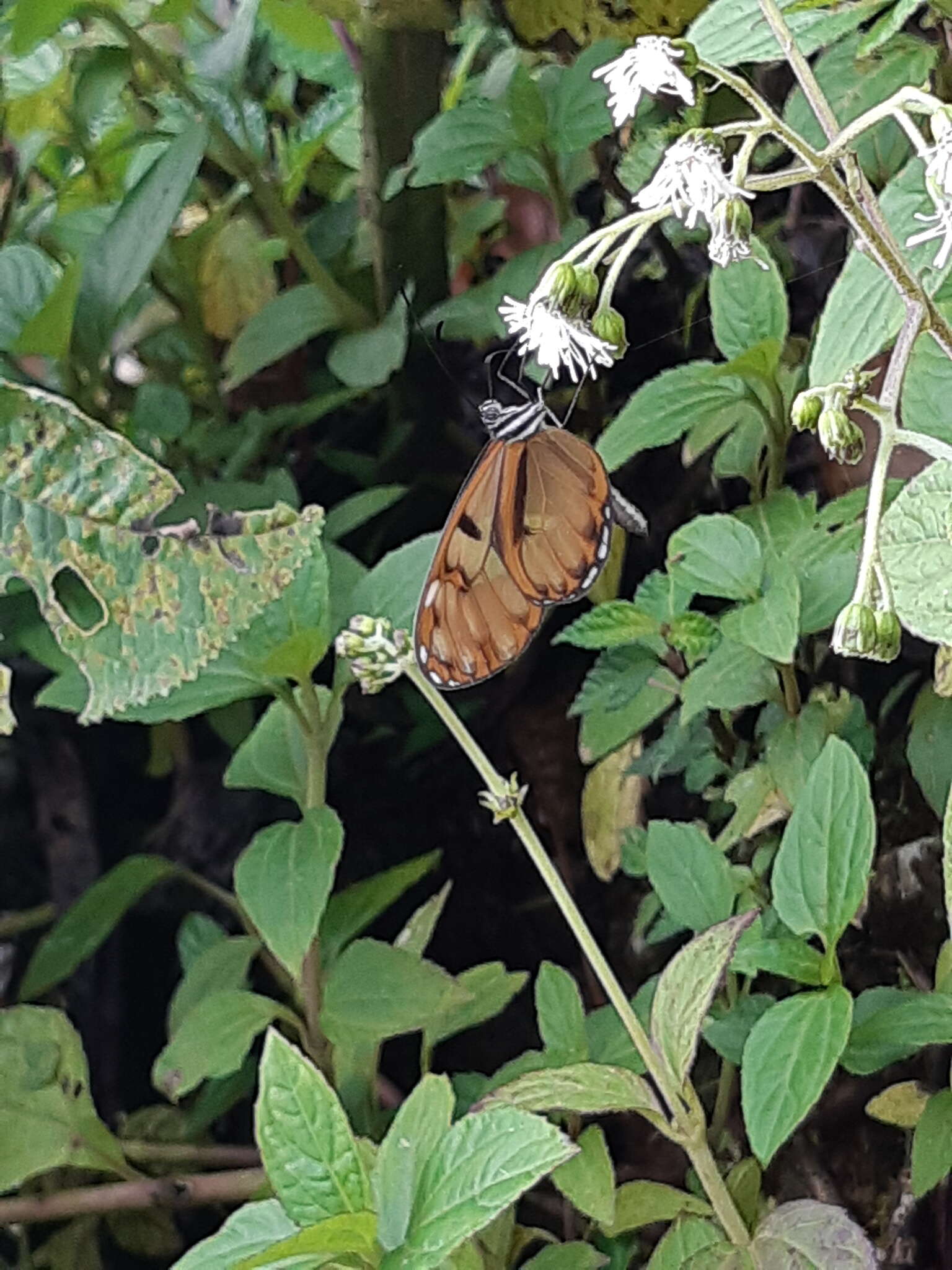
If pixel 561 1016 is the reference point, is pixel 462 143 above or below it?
above

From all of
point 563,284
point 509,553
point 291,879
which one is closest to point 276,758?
point 291,879

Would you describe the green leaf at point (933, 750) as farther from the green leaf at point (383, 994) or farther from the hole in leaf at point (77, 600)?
the hole in leaf at point (77, 600)

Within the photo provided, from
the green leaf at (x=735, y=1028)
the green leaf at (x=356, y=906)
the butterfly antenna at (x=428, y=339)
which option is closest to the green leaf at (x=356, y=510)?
the butterfly antenna at (x=428, y=339)

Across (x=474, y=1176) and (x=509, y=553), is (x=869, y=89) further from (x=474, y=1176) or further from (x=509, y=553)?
(x=474, y=1176)

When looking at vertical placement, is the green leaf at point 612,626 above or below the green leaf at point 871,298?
below

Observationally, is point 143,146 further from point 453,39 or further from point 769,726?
point 769,726

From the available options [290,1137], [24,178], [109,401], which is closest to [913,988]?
[290,1137]
